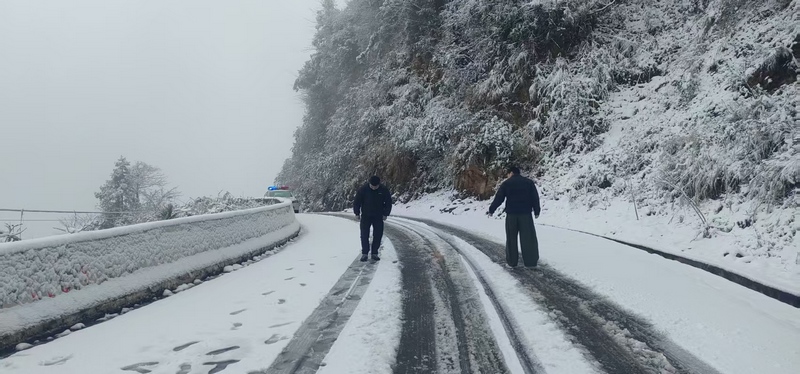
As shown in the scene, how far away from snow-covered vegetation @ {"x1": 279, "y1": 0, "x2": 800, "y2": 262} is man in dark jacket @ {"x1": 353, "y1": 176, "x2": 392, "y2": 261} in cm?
595

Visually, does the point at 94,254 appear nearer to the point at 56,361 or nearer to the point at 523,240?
the point at 56,361

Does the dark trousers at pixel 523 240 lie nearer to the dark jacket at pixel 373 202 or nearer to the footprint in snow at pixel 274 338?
the dark jacket at pixel 373 202

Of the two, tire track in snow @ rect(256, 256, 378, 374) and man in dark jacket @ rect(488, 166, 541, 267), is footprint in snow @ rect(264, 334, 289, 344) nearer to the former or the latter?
tire track in snow @ rect(256, 256, 378, 374)

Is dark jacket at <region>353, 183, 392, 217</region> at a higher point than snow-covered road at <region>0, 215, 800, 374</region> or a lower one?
higher

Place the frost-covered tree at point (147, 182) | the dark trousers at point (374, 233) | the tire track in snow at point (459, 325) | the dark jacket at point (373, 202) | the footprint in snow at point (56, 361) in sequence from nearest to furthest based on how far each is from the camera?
1. the tire track in snow at point (459, 325)
2. the footprint in snow at point (56, 361)
3. the dark trousers at point (374, 233)
4. the dark jacket at point (373, 202)
5. the frost-covered tree at point (147, 182)

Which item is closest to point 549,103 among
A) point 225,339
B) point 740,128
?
point 740,128

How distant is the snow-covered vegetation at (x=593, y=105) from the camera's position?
27.6 feet

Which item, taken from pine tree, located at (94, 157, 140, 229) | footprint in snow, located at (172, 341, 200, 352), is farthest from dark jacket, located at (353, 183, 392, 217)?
pine tree, located at (94, 157, 140, 229)

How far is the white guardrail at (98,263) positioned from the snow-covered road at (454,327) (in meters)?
0.39

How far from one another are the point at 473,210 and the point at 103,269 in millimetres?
15420

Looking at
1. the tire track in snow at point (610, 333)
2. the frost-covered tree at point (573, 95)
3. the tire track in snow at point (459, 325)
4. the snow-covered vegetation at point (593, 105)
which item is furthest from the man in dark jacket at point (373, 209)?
the frost-covered tree at point (573, 95)

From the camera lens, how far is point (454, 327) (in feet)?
13.8

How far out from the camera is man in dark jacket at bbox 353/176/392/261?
816cm

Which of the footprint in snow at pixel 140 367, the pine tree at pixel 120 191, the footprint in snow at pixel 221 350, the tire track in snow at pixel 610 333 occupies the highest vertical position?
the pine tree at pixel 120 191
